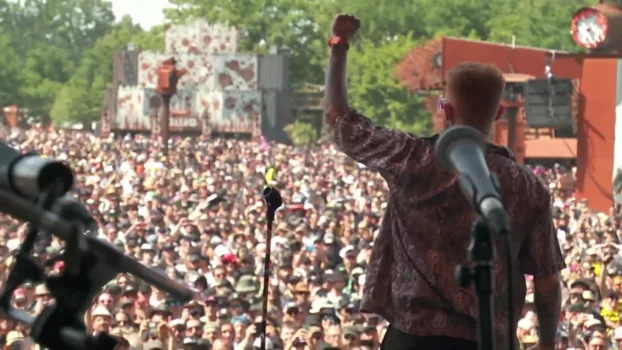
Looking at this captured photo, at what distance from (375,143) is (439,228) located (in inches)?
11.2

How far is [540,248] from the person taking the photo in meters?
4.82

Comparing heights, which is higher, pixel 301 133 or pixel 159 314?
pixel 159 314

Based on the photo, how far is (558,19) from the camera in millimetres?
109875

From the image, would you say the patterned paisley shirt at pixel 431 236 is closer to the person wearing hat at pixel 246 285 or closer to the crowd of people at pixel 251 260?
the crowd of people at pixel 251 260

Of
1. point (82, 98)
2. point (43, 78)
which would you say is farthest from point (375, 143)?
point (43, 78)

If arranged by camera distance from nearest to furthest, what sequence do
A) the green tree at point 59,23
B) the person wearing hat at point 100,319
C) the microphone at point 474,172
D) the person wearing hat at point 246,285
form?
the microphone at point 474,172
the person wearing hat at point 100,319
the person wearing hat at point 246,285
the green tree at point 59,23

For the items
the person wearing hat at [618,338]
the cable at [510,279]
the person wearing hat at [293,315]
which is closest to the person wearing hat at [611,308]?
the person wearing hat at [618,338]

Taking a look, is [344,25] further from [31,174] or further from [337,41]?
[31,174]

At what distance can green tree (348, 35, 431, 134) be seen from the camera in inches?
3752

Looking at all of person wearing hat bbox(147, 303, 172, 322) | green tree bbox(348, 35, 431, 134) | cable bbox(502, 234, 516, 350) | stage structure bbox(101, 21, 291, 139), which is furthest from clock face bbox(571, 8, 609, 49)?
green tree bbox(348, 35, 431, 134)

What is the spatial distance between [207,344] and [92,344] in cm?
917

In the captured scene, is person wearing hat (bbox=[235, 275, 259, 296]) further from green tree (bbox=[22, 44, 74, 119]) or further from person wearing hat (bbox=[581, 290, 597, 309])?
green tree (bbox=[22, 44, 74, 119])

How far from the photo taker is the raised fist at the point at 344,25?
16.1 ft

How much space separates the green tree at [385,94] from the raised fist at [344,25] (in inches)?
3449
